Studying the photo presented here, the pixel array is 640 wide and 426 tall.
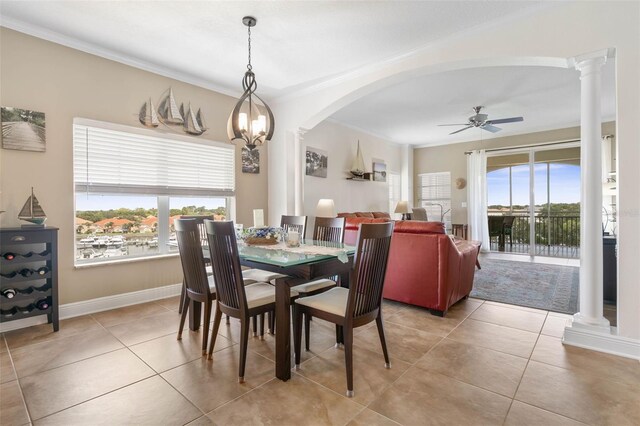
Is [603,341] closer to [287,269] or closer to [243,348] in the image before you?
[287,269]

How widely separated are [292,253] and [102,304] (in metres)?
2.42

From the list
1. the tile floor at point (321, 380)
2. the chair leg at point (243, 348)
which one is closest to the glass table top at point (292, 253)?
the chair leg at point (243, 348)

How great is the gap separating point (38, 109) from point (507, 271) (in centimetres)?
639

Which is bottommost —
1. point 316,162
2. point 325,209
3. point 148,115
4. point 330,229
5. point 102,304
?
point 102,304

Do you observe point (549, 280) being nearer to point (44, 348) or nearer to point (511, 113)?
point (511, 113)

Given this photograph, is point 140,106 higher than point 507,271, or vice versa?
point 140,106

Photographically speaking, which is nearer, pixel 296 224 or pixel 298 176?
pixel 296 224

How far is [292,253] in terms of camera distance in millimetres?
2281

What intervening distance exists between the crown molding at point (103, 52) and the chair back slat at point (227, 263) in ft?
8.46

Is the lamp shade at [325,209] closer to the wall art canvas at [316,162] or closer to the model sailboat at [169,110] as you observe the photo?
the wall art canvas at [316,162]

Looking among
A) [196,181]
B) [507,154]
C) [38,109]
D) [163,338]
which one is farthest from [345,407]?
[507,154]

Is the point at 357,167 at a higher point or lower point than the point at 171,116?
lower

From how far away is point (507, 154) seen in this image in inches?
280

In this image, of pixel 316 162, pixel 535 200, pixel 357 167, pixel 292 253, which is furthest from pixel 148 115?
pixel 535 200
